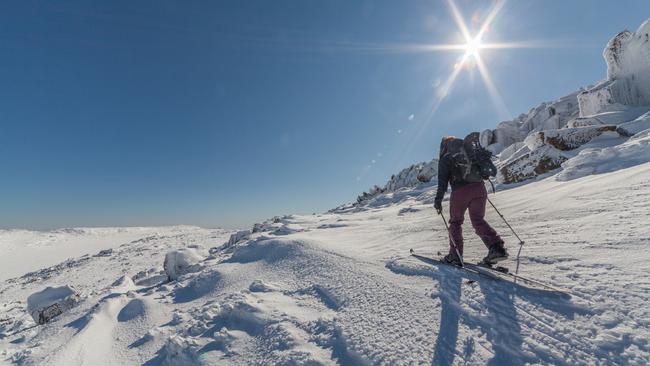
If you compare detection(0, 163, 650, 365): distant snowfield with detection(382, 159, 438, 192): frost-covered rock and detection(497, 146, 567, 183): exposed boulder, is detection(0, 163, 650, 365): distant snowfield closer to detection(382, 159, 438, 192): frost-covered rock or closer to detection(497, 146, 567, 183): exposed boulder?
detection(497, 146, 567, 183): exposed boulder

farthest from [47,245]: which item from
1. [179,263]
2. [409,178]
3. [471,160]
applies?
[471,160]

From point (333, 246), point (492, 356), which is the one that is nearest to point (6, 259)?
point (333, 246)

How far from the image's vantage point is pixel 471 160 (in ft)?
13.1

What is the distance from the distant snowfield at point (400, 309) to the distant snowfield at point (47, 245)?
43.1m

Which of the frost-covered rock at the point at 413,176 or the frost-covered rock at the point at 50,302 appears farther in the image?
the frost-covered rock at the point at 413,176

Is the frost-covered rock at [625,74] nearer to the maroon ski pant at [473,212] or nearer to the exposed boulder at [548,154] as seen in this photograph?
the exposed boulder at [548,154]

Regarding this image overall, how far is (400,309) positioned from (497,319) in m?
0.95

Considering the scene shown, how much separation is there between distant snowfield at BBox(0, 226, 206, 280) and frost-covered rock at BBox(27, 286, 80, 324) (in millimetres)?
38385

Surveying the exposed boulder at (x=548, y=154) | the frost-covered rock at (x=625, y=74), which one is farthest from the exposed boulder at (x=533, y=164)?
the frost-covered rock at (x=625, y=74)

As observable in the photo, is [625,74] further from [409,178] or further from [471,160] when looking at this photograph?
[471,160]

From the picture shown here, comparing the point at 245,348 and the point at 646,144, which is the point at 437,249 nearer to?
the point at 245,348

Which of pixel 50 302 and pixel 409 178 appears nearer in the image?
pixel 50 302

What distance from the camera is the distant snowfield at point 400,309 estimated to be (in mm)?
2314

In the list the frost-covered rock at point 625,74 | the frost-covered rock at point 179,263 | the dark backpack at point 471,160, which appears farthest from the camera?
the frost-covered rock at point 625,74
